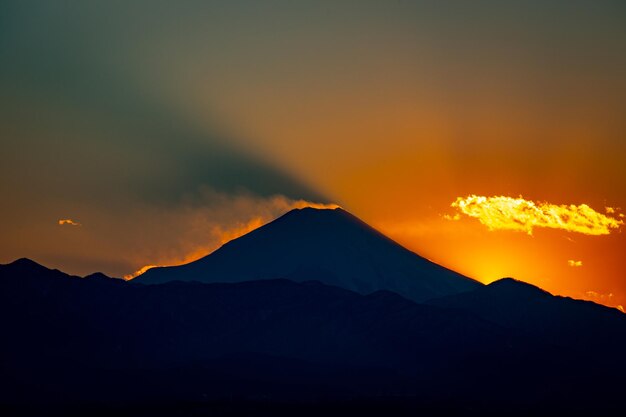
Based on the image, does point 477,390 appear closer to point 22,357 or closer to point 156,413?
point 156,413

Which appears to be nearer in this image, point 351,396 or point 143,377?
point 351,396

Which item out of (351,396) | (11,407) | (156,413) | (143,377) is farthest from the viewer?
(143,377)

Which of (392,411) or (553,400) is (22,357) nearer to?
(392,411)

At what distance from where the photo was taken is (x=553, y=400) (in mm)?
181125

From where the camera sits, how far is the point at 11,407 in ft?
503

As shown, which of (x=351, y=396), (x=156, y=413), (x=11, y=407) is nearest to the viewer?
(x=156, y=413)

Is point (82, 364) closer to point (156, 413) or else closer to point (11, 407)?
point (11, 407)

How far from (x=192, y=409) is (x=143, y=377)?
1579 inches

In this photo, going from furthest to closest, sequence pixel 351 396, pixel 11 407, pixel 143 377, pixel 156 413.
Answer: pixel 143 377
pixel 351 396
pixel 11 407
pixel 156 413

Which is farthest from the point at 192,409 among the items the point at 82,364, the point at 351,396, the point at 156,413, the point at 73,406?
the point at 82,364

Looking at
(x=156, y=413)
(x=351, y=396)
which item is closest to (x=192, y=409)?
(x=156, y=413)

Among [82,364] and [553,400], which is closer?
[553,400]

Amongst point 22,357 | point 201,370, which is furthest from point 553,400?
point 22,357

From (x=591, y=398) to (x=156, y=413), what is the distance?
8424 centimetres
